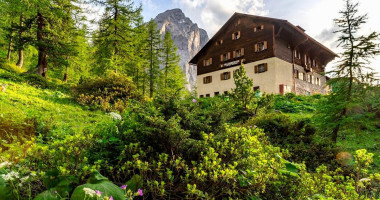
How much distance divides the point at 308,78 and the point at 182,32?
128 meters

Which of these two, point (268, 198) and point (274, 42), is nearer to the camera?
point (268, 198)

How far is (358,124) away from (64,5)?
23745 mm

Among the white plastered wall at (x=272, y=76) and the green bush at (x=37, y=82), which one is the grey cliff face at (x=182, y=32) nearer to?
the white plastered wall at (x=272, y=76)

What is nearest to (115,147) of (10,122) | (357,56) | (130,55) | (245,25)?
(10,122)

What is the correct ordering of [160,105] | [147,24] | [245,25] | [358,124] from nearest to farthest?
[160,105]
[358,124]
[245,25]
[147,24]

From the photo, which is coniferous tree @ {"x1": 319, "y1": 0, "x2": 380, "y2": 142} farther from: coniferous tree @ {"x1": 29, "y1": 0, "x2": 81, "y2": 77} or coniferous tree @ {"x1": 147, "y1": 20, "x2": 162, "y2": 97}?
coniferous tree @ {"x1": 147, "y1": 20, "x2": 162, "y2": 97}

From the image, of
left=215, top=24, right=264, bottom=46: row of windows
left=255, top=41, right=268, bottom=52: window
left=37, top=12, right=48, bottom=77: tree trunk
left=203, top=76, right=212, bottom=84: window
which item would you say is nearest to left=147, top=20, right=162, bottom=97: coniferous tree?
left=203, top=76, right=212, bottom=84: window

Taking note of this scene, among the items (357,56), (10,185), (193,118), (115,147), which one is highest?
(357,56)

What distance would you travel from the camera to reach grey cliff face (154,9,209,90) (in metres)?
144

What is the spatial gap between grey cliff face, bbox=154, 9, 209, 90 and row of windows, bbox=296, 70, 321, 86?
11230 centimetres

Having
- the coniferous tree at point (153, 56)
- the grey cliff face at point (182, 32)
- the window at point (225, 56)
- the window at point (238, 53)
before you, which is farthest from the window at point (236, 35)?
the grey cliff face at point (182, 32)

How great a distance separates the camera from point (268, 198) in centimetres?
314

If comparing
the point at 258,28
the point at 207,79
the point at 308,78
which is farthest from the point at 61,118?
the point at 308,78

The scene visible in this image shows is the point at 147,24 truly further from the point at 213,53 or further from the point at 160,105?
the point at 160,105
